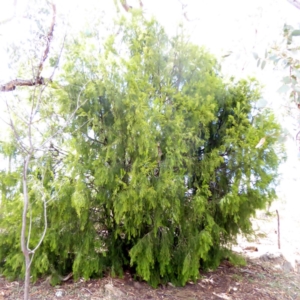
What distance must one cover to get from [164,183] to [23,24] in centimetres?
252

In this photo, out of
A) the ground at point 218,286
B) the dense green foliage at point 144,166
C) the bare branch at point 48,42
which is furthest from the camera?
the ground at point 218,286

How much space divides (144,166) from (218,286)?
2000mm

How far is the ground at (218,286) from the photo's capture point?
12.2 ft

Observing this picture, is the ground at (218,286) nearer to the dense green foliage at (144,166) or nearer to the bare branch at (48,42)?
the dense green foliage at (144,166)

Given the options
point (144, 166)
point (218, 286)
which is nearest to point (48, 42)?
point (144, 166)

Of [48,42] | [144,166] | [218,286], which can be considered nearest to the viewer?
[48,42]

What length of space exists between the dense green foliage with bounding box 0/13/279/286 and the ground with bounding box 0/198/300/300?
155 mm

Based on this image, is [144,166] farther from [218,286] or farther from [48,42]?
[218,286]

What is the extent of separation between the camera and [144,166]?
3496 mm

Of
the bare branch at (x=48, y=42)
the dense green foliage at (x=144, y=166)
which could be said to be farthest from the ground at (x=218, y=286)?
the bare branch at (x=48, y=42)

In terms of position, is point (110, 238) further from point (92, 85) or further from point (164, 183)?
point (92, 85)

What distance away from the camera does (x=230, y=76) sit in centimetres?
441

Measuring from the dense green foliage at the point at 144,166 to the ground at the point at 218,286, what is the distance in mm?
155

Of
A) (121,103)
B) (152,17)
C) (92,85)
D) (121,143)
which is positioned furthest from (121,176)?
(152,17)
